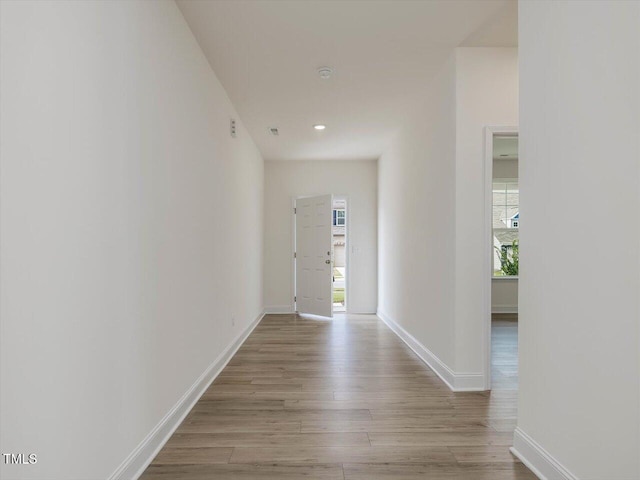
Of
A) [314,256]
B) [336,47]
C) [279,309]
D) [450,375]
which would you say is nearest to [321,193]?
Answer: [314,256]

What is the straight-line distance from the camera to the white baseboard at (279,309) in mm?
6828

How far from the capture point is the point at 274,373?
3.49 m

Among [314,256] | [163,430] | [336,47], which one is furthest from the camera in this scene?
[314,256]

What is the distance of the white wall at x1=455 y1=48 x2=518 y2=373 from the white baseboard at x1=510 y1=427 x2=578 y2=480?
95cm

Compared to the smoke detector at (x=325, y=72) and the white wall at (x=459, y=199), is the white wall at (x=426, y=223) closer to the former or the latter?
the white wall at (x=459, y=199)

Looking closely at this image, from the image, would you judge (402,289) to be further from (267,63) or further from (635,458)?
(635,458)

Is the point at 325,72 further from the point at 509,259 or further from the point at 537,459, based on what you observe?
the point at 509,259

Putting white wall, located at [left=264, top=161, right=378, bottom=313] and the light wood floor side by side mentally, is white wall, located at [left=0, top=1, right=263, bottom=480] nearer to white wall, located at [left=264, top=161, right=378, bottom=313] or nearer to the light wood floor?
the light wood floor

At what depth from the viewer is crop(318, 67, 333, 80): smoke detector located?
3328 millimetres

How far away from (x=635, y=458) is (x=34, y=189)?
218 cm

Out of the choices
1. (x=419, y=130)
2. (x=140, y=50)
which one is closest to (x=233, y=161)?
(x=419, y=130)

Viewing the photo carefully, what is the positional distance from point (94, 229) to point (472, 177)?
2610mm

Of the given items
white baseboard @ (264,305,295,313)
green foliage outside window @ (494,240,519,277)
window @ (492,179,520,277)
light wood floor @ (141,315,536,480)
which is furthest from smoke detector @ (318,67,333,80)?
green foliage outside window @ (494,240,519,277)

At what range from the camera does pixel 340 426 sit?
2428 millimetres
